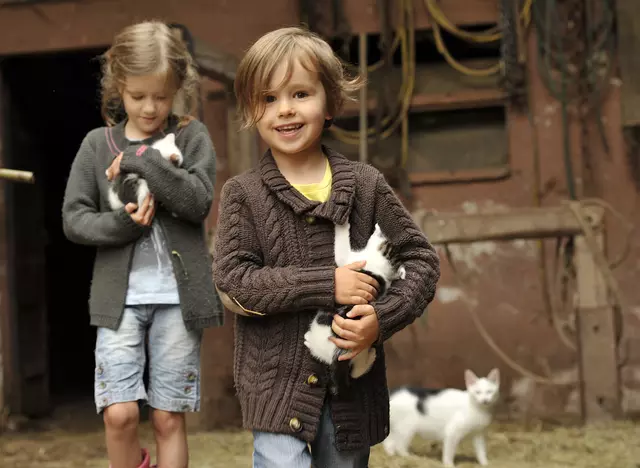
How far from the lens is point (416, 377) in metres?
4.88

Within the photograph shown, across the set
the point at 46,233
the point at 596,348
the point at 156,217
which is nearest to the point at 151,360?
the point at 156,217

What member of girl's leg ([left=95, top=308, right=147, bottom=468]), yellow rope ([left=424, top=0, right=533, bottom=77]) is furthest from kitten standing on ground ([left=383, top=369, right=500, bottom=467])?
yellow rope ([left=424, top=0, right=533, bottom=77])

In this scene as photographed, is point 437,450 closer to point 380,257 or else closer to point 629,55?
point 629,55

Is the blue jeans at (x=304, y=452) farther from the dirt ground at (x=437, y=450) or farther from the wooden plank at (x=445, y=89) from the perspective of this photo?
the wooden plank at (x=445, y=89)

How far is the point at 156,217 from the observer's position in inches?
103

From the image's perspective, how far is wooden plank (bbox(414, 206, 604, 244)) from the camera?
13.6ft

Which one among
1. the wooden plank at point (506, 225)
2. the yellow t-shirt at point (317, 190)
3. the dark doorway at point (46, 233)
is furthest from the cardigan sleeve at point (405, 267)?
the dark doorway at point (46, 233)

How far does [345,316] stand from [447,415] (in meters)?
2.13

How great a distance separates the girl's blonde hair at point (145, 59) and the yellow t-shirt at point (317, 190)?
2.57 ft

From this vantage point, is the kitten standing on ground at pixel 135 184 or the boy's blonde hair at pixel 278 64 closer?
the boy's blonde hair at pixel 278 64

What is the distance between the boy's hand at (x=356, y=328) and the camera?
1799mm

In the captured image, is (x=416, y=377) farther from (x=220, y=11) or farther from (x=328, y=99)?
(x=328, y=99)

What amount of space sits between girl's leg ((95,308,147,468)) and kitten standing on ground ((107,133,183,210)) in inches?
→ 11.5

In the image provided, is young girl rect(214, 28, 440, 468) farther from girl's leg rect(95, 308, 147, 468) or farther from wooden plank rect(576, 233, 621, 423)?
wooden plank rect(576, 233, 621, 423)
